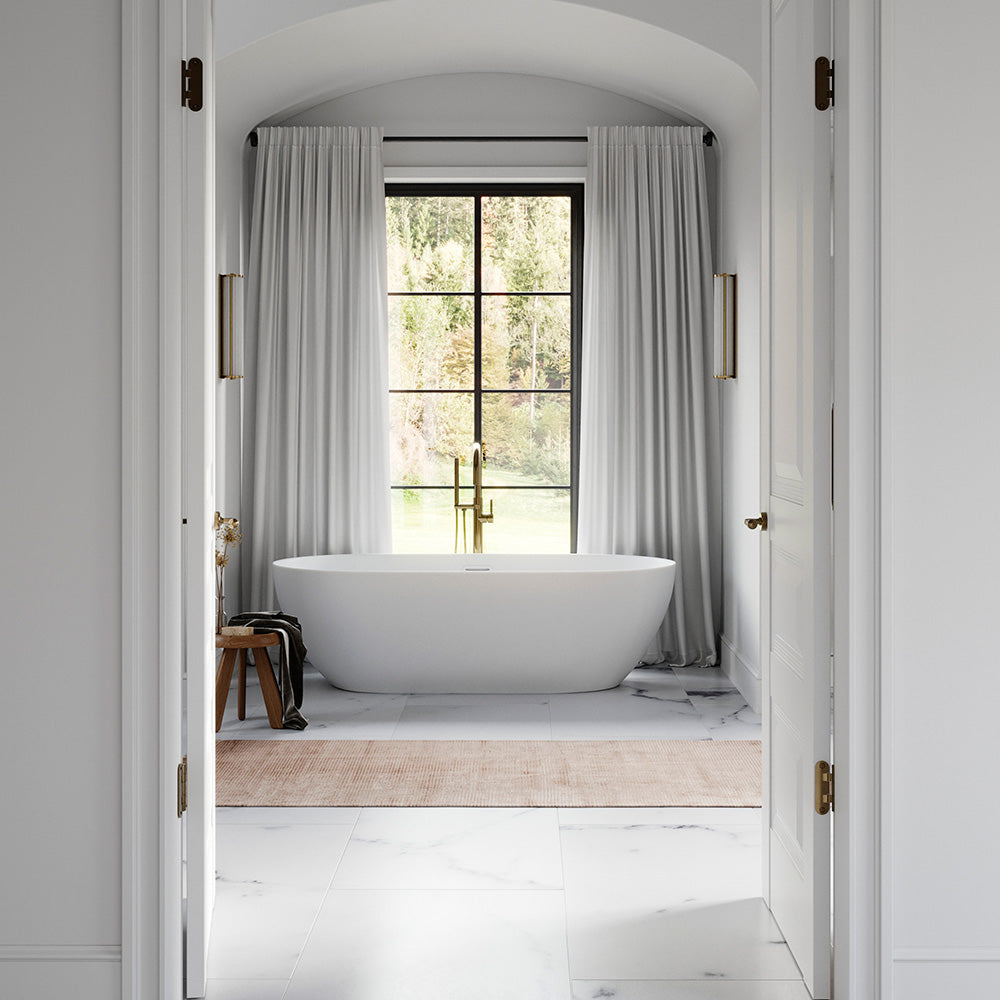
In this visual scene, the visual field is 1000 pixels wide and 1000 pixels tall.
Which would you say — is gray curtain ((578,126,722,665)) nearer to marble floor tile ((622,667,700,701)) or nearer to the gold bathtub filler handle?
marble floor tile ((622,667,700,701))

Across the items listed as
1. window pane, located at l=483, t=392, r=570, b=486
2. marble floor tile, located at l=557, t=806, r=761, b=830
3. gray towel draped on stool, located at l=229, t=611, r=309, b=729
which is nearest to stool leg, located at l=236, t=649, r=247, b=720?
gray towel draped on stool, located at l=229, t=611, r=309, b=729

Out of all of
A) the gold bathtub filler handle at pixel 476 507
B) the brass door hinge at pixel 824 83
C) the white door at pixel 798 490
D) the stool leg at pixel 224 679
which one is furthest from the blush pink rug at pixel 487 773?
the brass door hinge at pixel 824 83

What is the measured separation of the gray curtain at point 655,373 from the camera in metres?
5.30

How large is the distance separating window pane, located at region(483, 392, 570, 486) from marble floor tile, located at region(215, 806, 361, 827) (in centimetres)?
270

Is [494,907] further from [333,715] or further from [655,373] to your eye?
[655,373]

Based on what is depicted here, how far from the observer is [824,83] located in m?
2.08

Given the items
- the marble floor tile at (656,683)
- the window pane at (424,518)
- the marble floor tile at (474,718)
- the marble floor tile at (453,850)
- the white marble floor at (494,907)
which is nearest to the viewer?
the white marble floor at (494,907)

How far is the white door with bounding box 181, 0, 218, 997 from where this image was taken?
2070mm

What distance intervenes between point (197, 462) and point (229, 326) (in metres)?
2.66

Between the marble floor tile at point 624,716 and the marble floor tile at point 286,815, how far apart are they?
1087 mm
